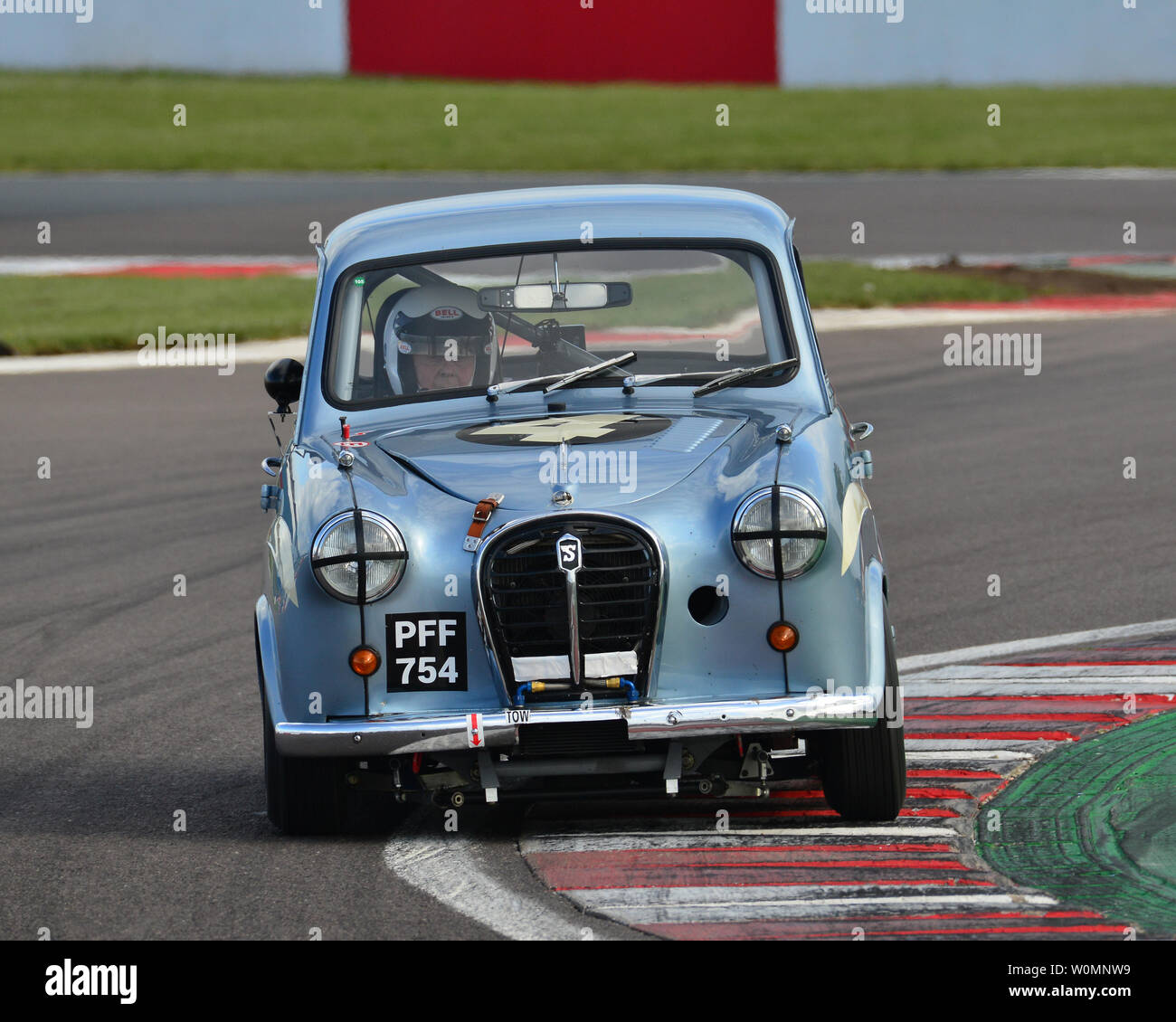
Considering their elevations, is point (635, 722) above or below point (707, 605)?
below

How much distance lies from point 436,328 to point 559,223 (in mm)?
537

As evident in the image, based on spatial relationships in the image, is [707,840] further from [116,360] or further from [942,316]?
[942,316]

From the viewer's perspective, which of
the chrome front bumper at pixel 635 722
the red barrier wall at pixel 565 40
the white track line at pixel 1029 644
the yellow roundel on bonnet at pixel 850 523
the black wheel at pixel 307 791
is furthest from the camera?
the red barrier wall at pixel 565 40

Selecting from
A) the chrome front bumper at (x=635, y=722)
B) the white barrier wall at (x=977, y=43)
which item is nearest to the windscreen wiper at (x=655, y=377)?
the chrome front bumper at (x=635, y=722)

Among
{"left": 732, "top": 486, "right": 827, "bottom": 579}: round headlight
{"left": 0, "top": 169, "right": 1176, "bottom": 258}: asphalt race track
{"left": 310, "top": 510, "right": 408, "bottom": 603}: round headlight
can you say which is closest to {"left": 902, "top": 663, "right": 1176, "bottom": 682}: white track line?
{"left": 732, "top": 486, "right": 827, "bottom": 579}: round headlight

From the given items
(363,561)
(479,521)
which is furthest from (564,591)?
(363,561)

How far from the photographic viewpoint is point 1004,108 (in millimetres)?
40438

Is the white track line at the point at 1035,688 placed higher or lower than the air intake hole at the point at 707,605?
lower

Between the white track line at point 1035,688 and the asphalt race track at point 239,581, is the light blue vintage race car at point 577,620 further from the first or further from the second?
the white track line at point 1035,688

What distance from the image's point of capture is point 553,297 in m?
6.46

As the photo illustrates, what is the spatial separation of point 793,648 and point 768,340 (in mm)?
1501

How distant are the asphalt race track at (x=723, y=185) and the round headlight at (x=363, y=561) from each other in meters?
18.6

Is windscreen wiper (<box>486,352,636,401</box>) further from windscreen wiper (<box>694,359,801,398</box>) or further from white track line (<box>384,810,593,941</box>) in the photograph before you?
white track line (<box>384,810,593,941</box>)

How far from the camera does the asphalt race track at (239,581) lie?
16.7 ft
